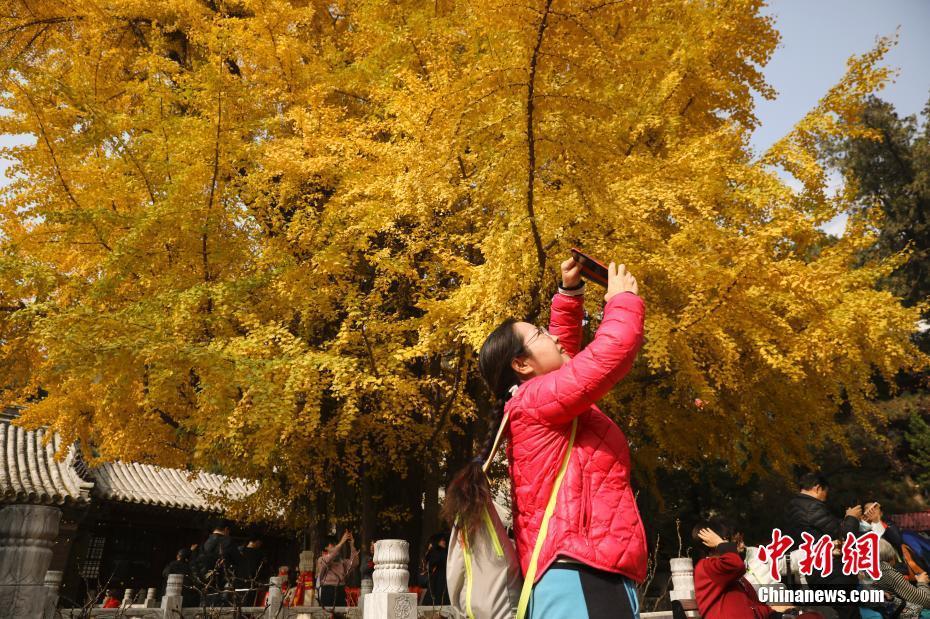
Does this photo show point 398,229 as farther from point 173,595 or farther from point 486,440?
point 486,440

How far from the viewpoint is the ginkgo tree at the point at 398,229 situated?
561cm

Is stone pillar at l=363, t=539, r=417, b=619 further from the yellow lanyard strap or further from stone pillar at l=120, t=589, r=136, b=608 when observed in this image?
the yellow lanyard strap

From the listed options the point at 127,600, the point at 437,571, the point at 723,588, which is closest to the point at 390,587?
the point at 723,588

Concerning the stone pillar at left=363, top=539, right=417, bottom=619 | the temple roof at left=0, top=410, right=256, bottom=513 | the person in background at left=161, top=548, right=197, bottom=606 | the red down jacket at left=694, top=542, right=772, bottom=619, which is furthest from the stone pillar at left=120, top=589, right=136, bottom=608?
the red down jacket at left=694, top=542, right=772, bottom=619

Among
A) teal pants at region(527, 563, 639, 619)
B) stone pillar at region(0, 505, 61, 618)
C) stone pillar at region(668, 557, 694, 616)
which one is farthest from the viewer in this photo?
stone pillar at region(668, 557, 694, 616)

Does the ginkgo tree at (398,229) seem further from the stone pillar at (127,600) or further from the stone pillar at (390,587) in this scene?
the stone pillar at (390,587)

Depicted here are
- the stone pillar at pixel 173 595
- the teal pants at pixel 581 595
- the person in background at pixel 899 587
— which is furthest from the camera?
the stone pillar at pixel 173 595

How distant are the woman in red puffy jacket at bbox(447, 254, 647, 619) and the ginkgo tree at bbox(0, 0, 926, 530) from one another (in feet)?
11.5

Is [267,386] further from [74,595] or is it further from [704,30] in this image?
[74,595]

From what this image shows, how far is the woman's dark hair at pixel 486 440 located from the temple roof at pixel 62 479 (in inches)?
415

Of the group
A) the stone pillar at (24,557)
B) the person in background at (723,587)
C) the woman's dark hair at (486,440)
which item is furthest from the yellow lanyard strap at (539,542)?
the person in background at (723,587)

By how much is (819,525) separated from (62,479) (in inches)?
556

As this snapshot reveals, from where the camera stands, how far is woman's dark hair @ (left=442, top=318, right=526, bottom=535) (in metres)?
1.72

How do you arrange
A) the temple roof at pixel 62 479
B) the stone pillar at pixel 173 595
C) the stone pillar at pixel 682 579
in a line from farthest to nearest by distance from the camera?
the temple roof at pixel 62 479
the stone pillar at pixel 173 595
the stone pillar at pixel 682 579
